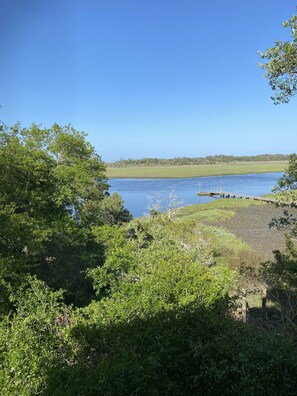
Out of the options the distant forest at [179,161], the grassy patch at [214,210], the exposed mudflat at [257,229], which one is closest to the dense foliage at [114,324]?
the exposed mudflat at [257,229]

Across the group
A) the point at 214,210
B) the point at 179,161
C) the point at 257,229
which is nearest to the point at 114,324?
the point at 257,229

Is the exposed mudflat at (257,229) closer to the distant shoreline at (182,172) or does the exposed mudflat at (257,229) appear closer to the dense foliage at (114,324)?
the dense foliage at (114,324)

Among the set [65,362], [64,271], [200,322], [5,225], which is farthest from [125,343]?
[64,271]

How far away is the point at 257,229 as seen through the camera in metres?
26.8

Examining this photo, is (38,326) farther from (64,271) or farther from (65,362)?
(64,271)

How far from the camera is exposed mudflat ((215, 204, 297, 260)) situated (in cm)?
2119

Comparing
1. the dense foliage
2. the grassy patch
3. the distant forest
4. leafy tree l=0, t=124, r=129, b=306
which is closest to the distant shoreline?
the distant forest

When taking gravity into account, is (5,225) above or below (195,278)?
above

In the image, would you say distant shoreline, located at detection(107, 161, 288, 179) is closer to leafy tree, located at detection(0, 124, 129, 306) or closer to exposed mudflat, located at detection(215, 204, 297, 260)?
exposed mudflat, located at detection(215, 204, 297, 260)

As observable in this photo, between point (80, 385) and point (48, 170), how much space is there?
9.18 meters

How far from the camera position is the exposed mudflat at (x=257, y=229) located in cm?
2119

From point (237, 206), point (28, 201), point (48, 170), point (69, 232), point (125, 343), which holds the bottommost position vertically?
point (237, 206)

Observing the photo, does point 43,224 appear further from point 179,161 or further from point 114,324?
point 179,161

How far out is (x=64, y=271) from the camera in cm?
1215
